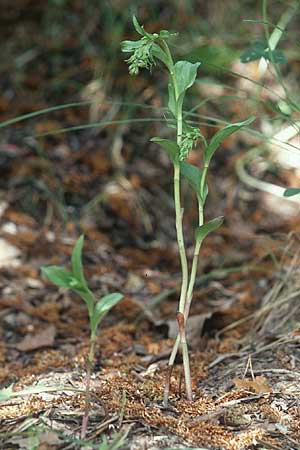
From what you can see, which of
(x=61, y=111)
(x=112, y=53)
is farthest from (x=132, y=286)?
(x=112, y=53)

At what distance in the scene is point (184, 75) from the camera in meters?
1.38

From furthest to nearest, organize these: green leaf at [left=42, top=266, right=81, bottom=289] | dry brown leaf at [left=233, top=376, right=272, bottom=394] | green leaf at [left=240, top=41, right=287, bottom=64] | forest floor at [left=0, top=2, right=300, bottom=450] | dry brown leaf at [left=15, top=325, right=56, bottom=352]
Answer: dry brown leaf at [left=15, top=325, right=56, bottom=352] → green leaf at [left=240, top=41, right=287, bottom=64] → dry brown leaf at [left=233, top=376, right=272, bottom=394] → forest floor at [left=0, top=2, right=300, bottom=450] → green leaf at [left=42, top=266, right=81, bottom=289]

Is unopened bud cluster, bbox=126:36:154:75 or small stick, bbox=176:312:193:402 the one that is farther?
small stick, bbox=176:312:193:402

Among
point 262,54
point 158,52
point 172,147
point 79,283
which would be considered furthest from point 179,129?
point 262,54

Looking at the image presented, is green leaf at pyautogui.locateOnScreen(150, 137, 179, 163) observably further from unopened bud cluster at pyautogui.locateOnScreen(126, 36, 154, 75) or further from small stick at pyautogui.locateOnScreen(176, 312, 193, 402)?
small stick at pyautogui.locateOnScreen(176, 312, 193, 402)

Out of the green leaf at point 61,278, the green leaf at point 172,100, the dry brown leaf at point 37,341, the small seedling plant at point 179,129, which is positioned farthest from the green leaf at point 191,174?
the dry brown leaf at point 37,341

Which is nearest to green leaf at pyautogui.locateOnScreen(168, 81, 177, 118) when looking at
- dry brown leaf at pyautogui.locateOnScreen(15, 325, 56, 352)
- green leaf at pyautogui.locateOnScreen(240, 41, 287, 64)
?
green leaf at pyautogui.locateOnScreen(240, 41, 287, 64)

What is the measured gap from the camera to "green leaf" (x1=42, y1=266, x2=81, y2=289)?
4.08ft

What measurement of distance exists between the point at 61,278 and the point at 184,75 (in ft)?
1.59

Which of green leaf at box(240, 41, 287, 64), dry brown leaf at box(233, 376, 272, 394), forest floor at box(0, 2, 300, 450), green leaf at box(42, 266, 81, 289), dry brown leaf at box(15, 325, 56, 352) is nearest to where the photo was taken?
green leaf at box(42, 266, 81, 289)

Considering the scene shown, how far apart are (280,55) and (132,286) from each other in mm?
1060

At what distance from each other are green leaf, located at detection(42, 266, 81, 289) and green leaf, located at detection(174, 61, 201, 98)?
1.41 feet

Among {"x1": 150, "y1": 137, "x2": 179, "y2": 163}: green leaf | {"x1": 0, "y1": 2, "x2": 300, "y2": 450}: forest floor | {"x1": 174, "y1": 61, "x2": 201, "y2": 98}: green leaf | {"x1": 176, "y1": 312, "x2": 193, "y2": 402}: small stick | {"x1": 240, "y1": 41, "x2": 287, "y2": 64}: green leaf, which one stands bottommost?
{"x1": 0, "y1": 2, "x2": 300, "y2": 450}: forest floor

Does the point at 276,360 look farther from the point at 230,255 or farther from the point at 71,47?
the point at 71,47
